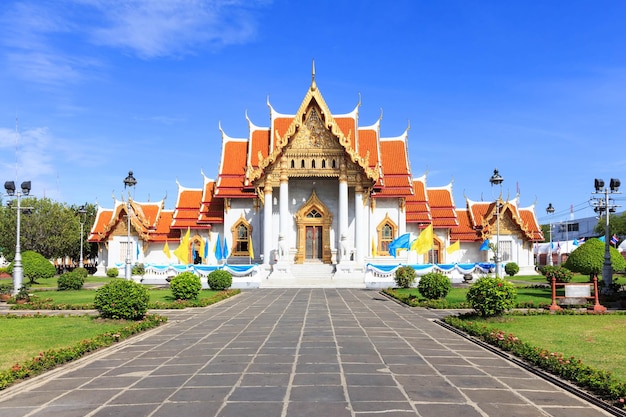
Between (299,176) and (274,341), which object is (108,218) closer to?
(299,176)

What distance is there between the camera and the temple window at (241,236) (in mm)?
41000

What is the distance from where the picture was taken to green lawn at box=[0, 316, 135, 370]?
37.0 feet

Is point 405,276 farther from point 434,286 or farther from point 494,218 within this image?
point 494,218

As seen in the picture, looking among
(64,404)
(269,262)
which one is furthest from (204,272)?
(64,404)

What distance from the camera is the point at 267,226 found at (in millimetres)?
37125

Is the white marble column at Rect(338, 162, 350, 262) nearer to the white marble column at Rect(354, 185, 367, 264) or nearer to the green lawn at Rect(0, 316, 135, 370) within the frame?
the white marble column at Rect(354, 185, 367, 264)

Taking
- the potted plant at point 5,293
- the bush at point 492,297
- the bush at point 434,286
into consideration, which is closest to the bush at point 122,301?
the bush at point 492,297

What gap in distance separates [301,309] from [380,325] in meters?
4.84

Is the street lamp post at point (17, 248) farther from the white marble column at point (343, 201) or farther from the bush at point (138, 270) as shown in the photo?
the white marble column at point (343, 201)

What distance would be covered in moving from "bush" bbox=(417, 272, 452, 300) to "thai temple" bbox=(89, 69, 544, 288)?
923cm

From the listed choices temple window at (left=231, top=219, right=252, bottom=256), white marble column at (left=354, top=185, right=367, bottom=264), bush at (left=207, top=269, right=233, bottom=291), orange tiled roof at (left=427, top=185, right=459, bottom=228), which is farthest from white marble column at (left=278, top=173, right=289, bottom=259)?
orange tiled roof at (left=427, top=185, right=459, bottom=228)

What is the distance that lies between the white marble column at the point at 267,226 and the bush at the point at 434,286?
16525mm

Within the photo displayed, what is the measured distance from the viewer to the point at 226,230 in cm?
4122

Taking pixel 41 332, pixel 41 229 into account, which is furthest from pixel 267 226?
pixel 41 229
